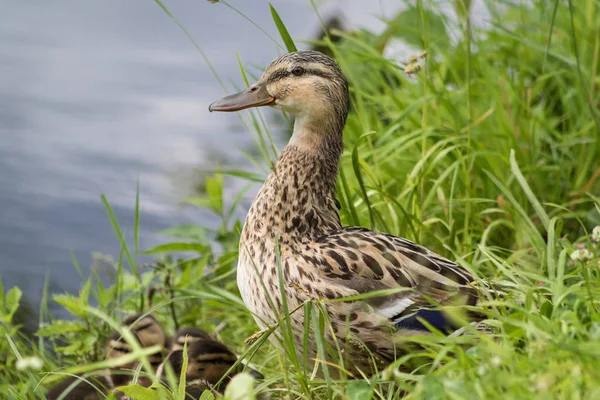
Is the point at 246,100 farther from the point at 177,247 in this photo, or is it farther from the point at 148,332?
the point at 177,247

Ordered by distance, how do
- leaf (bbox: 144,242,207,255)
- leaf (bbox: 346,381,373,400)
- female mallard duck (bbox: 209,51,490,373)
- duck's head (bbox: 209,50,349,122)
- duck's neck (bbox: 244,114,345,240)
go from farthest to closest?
leaf (bbox: 144,242,207,255) → duck's head (bbox: 209,50,349,122) → duck's neck (bbox: 244,114,345,240) → female mallard duck (bbox: 209,51,490,373) → leaf (bbox: 346,381,373,400)

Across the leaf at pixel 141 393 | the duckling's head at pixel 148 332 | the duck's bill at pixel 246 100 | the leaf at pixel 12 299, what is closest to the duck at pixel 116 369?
the duckling's head at pixel 148 332

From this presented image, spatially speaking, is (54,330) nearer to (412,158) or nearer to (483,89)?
(412,158)

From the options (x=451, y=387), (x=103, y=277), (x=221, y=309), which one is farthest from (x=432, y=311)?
(x=103, y=277)

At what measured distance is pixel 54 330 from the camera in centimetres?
398

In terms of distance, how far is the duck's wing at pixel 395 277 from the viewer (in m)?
2.94

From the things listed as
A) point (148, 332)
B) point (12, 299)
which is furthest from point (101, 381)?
point (12, 299)

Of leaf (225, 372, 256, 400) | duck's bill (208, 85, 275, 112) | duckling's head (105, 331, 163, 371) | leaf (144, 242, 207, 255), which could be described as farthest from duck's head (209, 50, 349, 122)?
leaf (225, 372, 256, 400)

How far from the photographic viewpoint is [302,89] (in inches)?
137

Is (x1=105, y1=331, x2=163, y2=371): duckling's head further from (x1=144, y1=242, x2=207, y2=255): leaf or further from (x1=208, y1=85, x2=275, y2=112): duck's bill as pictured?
(x1=208, y1=85, x2=275, y2=112): duck's bill

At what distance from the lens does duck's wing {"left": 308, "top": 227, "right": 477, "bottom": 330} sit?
2941 millimetres

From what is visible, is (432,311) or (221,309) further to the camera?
(221,309)

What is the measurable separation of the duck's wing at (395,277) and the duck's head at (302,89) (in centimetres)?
62

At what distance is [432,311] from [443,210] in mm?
1203
